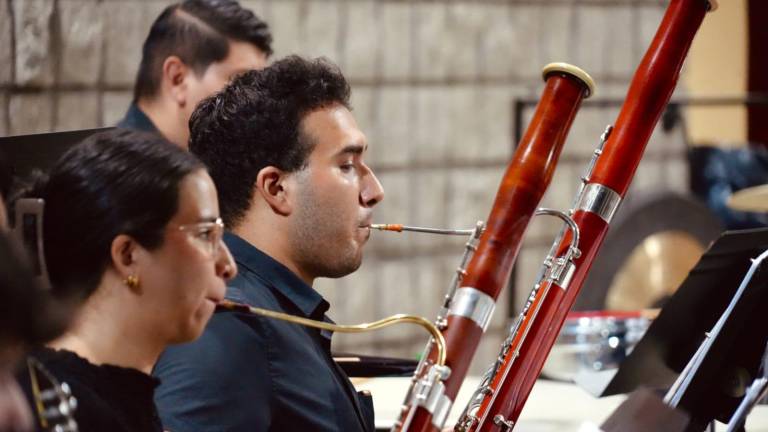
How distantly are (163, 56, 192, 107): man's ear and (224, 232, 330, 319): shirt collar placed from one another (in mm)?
1082

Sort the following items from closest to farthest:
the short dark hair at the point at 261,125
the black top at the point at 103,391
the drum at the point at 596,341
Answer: the black top at the point at 103,391, the short dark hair at the point at 261,125, the drum at the point at 596,341

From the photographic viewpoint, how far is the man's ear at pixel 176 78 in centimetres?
256

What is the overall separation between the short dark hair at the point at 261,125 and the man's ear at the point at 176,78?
0.97 metres

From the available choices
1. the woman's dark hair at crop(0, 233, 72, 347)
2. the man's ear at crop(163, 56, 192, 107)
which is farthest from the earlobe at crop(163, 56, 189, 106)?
the woman's dark hair at crop(0, 233, 72, 347)

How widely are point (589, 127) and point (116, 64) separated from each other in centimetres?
201

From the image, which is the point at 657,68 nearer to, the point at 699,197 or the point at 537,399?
the point at 537,399

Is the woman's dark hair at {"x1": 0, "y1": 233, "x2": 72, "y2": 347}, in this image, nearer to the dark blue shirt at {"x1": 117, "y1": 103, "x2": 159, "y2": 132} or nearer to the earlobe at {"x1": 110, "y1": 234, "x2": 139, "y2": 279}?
the earlobe at {"x1": 110, "y1": 234, "x2": 139, "y2": 279}

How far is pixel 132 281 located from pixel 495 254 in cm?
42

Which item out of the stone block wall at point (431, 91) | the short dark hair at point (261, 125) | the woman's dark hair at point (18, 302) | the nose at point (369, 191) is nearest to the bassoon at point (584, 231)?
the nose at point (369, 191)

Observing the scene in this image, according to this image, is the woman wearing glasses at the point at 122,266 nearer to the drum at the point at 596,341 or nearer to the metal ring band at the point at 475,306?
the metal ring band at the point at 475,306

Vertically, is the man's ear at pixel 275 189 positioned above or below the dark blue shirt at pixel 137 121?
below

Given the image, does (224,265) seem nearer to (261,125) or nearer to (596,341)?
(261,125)

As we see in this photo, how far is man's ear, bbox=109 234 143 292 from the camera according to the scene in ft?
3.56

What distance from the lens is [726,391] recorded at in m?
1.58
